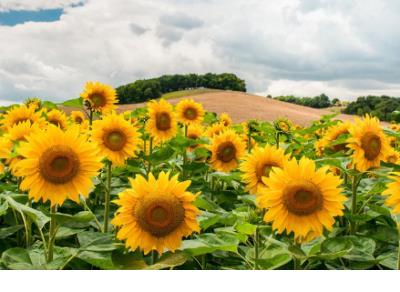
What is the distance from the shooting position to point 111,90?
16.1 ft

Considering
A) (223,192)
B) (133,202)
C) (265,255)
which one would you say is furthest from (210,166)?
(133,202)

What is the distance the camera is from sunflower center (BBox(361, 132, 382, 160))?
3033mm

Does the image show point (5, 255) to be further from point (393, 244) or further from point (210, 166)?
point (210, 166)

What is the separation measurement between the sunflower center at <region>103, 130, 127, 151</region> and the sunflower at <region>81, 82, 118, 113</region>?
4.55ft

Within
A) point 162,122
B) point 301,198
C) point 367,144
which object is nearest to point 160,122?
point 162,122

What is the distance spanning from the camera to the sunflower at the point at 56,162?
2.23 m

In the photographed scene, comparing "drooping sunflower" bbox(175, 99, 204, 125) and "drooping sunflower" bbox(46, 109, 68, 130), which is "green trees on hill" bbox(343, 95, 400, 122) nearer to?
"drooping sunflower" bbox(175, 99, 204, 125)

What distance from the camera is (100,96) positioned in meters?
4.88

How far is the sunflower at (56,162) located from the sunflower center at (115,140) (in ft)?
3.68

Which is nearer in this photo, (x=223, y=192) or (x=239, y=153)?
(x=223, y=192)

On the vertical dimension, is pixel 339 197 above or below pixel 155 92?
below

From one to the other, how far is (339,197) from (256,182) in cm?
86

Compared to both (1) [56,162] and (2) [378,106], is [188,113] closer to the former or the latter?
(1) [56,162]

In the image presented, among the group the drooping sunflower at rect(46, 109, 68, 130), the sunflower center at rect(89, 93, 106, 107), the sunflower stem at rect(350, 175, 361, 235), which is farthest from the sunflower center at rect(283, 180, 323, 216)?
the drooping sunflower at rect(46, 109, 68, 130)
